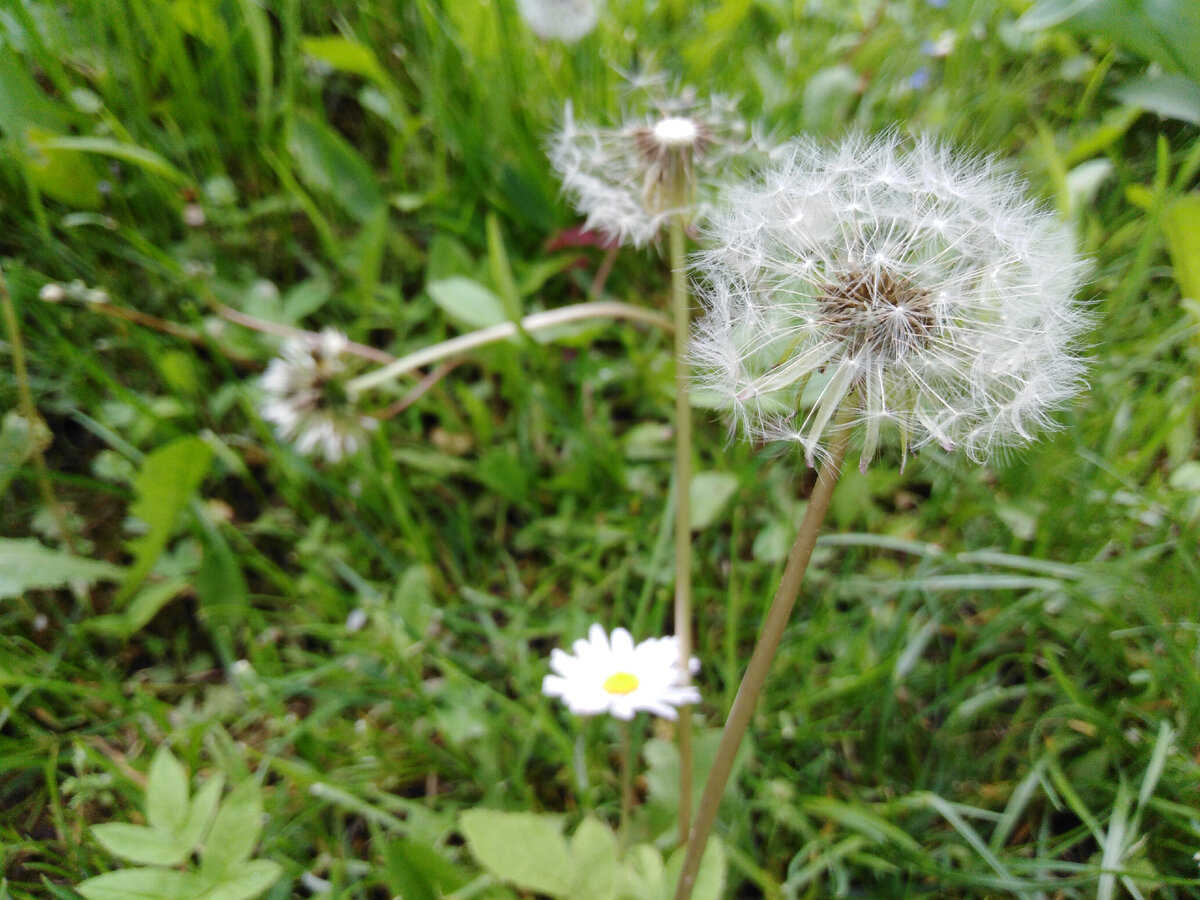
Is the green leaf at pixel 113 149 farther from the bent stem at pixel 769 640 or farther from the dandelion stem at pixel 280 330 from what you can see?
the bent stem at pixel 769 640

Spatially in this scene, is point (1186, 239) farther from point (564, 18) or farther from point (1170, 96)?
point (564, 18)

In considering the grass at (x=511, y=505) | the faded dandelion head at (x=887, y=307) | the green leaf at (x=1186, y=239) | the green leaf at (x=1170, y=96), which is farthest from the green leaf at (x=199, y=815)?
the green leaf at (x=1170, y=96)

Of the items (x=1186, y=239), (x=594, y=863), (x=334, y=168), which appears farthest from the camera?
(x=334, y=168)

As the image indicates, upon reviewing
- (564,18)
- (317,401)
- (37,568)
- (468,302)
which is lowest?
(37,568)

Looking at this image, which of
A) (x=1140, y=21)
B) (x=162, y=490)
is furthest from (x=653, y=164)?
(x=162, y=490)

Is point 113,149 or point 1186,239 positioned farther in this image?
point 113,149

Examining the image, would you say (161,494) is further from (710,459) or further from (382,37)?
(382,37)

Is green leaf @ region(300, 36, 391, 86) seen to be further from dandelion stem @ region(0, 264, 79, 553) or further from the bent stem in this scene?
the bent stem

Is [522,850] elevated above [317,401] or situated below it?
below
